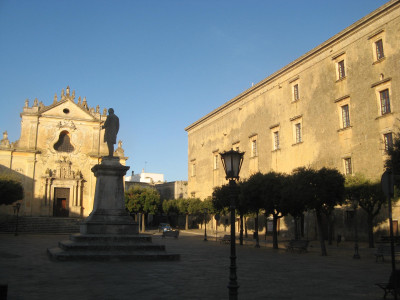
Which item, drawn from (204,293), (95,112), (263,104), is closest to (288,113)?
(263,104)

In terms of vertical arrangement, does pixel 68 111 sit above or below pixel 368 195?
above

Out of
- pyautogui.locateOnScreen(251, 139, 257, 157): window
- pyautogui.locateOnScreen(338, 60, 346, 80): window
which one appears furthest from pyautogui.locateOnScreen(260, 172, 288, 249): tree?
pyautogui.locateOnScreen(251, 139, 257, 157): window

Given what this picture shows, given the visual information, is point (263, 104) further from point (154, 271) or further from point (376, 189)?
point (154, 271)

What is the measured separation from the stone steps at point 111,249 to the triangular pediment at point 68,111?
30.2m

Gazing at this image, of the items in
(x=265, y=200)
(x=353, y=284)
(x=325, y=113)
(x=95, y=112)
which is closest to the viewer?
(x=353, y=284)

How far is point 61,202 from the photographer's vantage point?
43031mm

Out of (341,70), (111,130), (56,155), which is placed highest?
(341,70)

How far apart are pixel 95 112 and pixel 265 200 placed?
27.6m

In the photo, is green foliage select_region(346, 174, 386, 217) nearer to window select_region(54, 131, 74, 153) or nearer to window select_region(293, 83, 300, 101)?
window select_region(293, 83, 300, 101)

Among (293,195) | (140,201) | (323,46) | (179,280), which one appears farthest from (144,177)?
(179,280)

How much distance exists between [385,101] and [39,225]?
31.8 m

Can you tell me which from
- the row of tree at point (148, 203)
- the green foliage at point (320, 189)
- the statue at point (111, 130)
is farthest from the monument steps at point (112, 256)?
the row of tree at point (148, 203)

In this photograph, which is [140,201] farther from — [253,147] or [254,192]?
[254,192]

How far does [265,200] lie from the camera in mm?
25031
